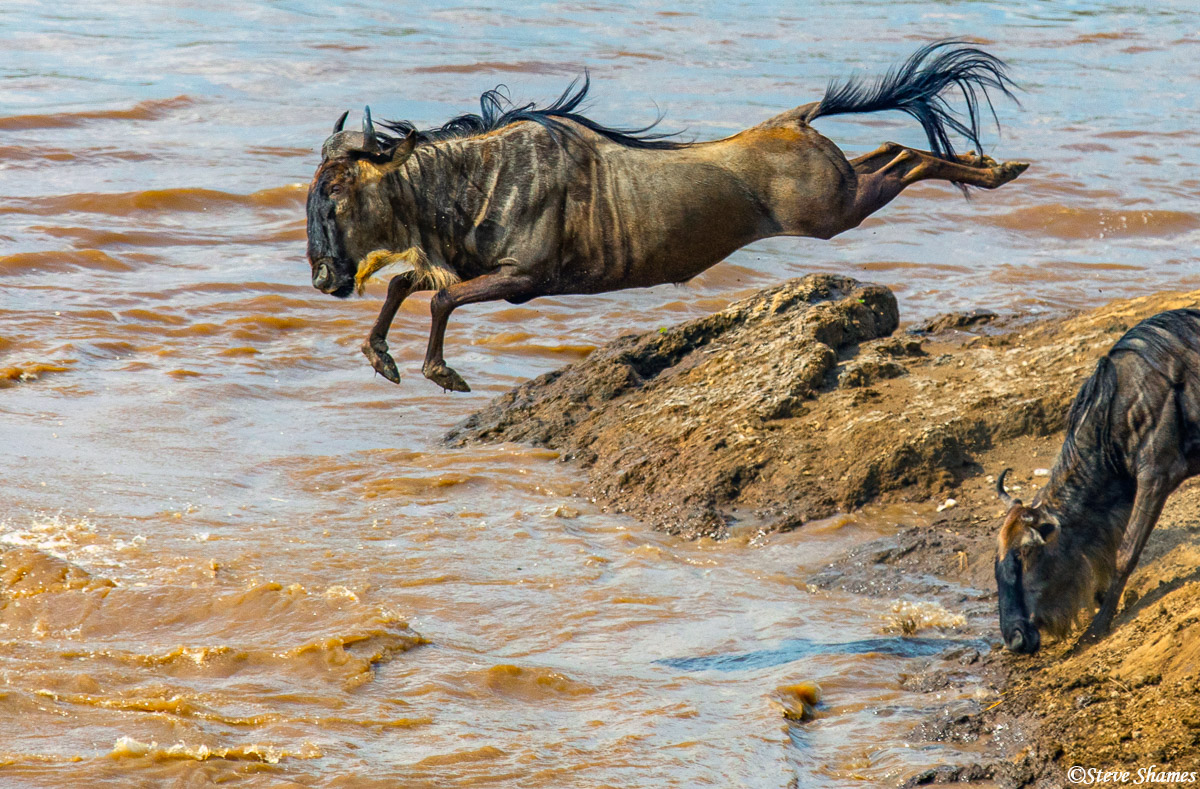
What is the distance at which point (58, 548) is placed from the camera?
660cm

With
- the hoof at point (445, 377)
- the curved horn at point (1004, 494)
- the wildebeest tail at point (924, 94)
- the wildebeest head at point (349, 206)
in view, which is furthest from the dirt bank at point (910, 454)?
the wildebeest head at point (349, 206)

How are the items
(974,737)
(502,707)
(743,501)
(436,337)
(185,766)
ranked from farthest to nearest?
(743,501)
(436,337)
(502,707)
(974,737)
(185,766)

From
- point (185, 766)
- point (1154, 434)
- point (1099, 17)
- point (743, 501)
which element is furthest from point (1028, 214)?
point (1099, 17)

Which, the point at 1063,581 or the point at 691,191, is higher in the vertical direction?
the point at 691,191

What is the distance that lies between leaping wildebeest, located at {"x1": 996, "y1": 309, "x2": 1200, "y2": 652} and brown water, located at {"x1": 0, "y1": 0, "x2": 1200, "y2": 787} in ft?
2.27

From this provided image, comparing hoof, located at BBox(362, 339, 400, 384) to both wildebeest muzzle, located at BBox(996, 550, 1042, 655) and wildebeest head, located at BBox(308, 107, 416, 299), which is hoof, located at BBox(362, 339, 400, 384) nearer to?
wildebeest head, located at BBox(308, 107, 416, 299)

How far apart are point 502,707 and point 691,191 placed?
8.57ft

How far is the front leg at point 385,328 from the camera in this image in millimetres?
6391

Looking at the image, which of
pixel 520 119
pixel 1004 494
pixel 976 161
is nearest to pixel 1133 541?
pixel 1004 494

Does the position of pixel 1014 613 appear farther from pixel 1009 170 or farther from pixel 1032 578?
pixel 1009 170

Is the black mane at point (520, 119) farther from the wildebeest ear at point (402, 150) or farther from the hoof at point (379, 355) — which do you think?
the hoof at point (379, 355)

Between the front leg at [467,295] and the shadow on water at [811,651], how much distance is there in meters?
1.72

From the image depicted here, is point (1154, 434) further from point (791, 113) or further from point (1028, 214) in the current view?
point (1028, 214)

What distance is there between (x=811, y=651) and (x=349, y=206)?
9.85 ft
